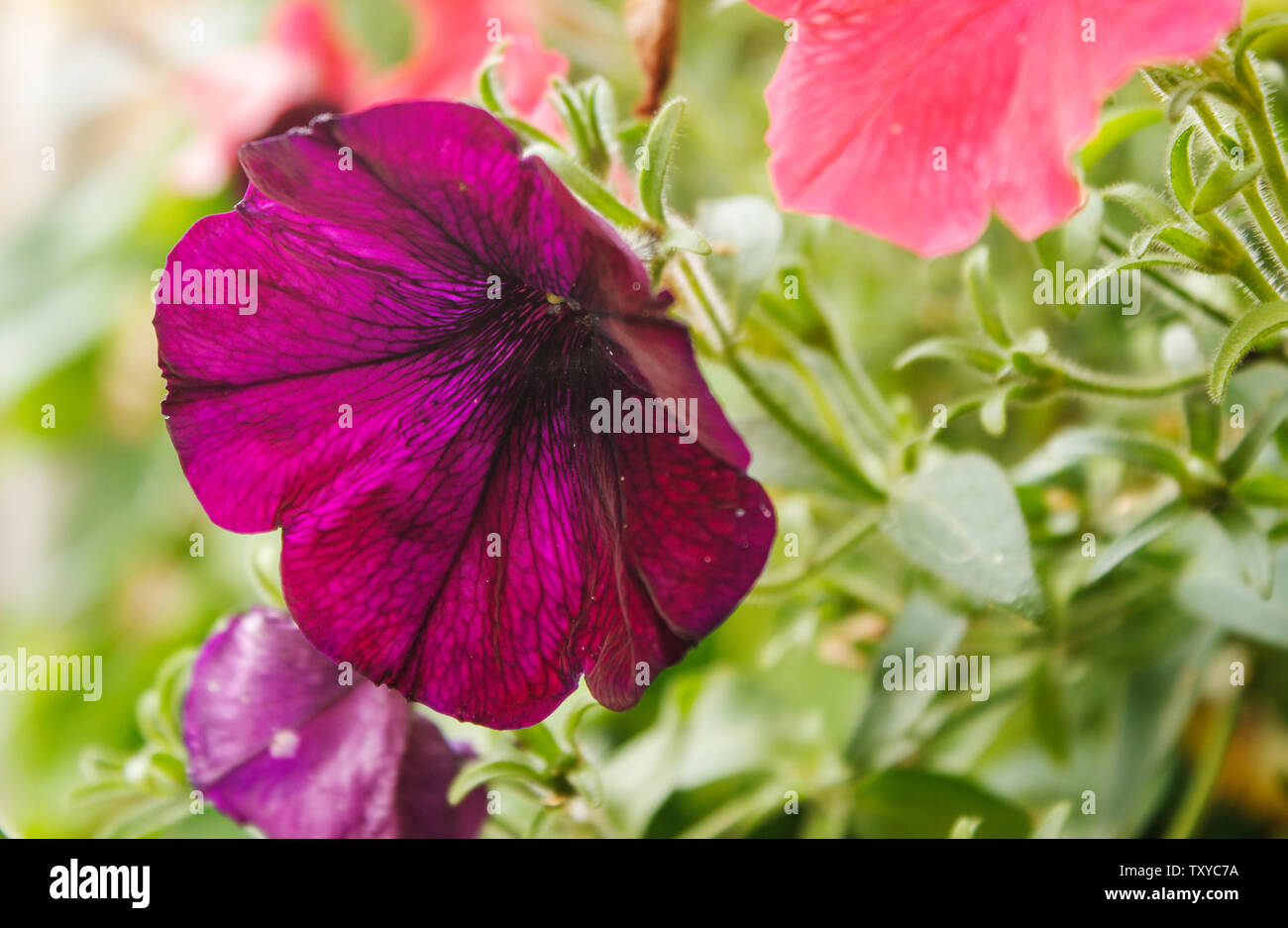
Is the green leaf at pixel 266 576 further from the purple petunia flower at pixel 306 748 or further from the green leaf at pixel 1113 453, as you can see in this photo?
the green leaf at pixel 1113 453

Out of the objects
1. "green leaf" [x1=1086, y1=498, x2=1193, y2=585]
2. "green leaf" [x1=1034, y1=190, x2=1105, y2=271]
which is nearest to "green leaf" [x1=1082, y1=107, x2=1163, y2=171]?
"green leaf" [x1=1034, y1=190, x2=1105, y2=271]

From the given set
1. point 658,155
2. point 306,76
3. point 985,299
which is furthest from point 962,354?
point 306,76

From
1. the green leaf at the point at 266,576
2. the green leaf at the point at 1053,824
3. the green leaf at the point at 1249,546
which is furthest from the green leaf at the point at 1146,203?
the green leaf at the point at 266,576

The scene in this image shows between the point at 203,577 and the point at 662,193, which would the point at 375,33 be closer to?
the point at 203,577

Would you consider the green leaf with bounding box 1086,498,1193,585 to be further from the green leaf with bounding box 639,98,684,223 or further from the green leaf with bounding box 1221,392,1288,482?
the green leaf with bounding box 639,98,684,223

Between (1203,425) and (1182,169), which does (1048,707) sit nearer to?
(1203,425)
